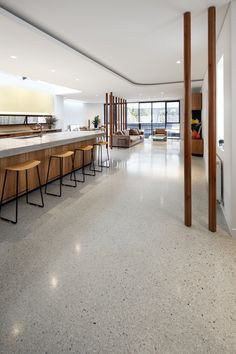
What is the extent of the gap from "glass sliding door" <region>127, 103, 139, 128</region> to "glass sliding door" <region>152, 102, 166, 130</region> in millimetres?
1314

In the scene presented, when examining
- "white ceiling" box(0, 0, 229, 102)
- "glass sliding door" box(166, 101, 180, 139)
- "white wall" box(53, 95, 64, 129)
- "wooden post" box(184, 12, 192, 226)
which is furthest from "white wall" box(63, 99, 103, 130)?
"wooden post" box(184, 12, 192, 226)

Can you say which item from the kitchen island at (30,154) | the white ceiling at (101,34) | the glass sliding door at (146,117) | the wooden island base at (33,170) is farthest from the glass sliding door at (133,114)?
the kitchen island at (30,154)

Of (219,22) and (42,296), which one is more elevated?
(219,22)

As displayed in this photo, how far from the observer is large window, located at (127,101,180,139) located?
637 inches

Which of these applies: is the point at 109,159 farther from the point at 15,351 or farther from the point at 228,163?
the point at 15,351

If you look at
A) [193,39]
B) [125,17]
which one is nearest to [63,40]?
[125,17]

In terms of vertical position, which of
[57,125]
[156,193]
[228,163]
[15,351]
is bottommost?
[15,351]

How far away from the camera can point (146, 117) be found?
1725 centimetres

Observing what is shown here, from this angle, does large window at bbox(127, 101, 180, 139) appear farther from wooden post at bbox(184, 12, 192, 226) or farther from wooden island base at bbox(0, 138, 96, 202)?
wooden post at bbox(184, 12, 192, 226)

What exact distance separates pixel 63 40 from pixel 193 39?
2346 mm

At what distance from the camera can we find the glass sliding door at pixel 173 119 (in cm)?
1606

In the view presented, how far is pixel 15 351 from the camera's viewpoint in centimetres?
141

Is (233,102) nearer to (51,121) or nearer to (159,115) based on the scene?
(51,121)

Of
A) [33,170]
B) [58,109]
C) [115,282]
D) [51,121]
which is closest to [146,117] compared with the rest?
[58,109]
